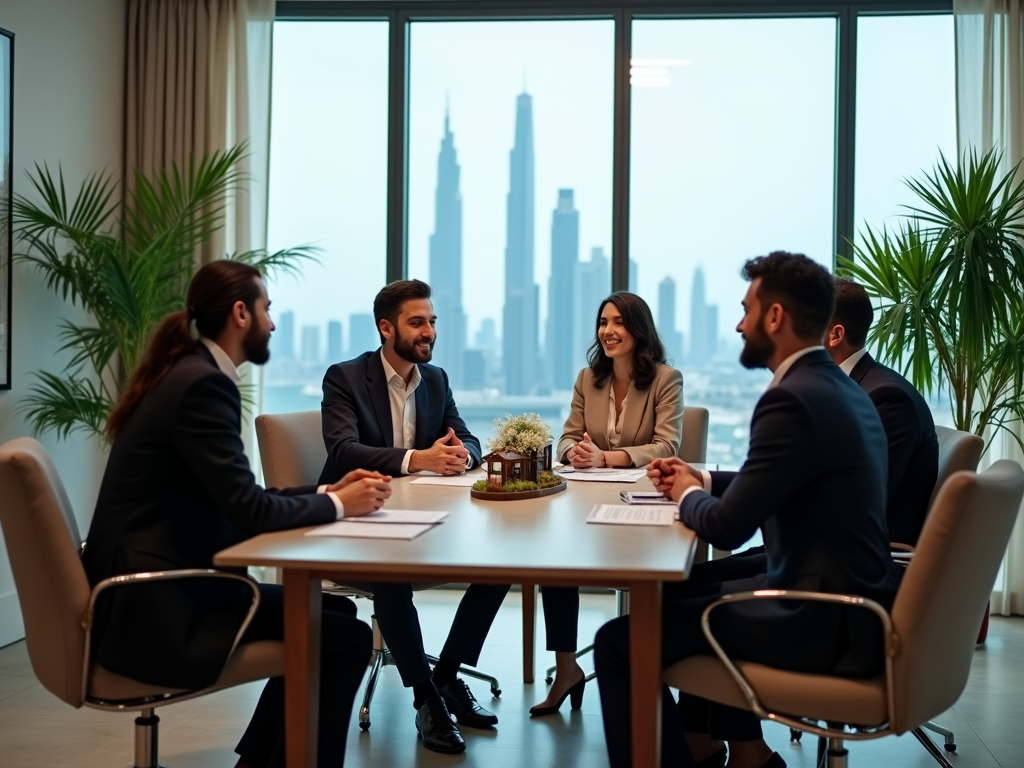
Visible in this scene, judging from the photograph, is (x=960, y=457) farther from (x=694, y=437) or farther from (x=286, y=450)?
(x=286, y=450)

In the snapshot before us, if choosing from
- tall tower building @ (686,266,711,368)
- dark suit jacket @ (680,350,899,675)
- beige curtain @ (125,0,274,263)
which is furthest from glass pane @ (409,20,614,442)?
dark suit jacket @ (680,350,899,675)

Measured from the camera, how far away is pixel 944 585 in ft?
7.28

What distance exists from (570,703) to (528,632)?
0.32 metres

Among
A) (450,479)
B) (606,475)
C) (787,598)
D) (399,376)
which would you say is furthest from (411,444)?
(787,598)

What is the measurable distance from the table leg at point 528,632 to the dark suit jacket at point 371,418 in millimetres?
570

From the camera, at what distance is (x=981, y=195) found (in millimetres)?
4594

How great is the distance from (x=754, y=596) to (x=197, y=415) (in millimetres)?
1319

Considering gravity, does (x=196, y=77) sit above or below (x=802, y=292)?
above

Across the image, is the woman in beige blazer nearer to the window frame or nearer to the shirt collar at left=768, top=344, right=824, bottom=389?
the window frame

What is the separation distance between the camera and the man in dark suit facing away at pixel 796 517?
7.64 ft

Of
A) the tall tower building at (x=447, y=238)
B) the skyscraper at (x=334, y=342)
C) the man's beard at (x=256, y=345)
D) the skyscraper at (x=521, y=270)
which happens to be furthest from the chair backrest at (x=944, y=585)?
the skyscraper at (x=334, y=342)

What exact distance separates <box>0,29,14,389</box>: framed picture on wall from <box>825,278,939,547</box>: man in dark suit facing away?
3.35m

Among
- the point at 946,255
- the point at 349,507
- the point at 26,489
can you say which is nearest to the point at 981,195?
the point at 946,255

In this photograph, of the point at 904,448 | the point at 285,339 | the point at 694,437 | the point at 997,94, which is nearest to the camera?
the point at 904,448
